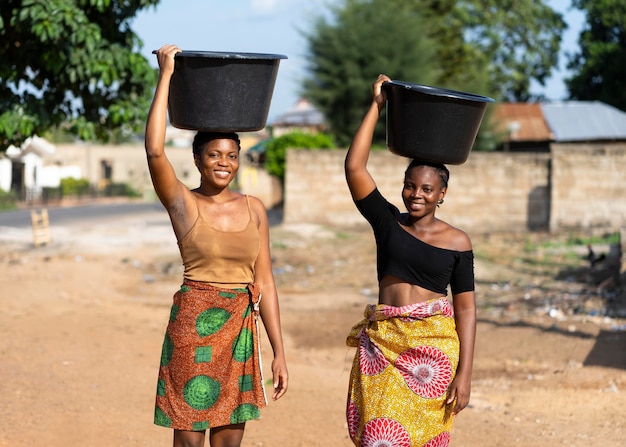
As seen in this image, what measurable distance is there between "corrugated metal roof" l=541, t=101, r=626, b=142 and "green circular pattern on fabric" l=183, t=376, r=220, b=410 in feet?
76.6

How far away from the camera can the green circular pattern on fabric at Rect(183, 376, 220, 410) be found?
3318mm

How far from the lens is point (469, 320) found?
335 centimetres

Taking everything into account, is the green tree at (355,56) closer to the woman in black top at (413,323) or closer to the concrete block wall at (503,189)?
the concrete block wall at (503,189)

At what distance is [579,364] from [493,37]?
102ft

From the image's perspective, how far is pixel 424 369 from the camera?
3.28 metres

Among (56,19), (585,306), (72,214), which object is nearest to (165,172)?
(56,19)

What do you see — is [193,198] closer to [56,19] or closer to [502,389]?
[56,19]

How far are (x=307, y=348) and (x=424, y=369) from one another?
505cm

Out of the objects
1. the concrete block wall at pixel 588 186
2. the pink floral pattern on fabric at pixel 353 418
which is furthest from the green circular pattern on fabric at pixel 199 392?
the concrete block wall at pixel 588 186

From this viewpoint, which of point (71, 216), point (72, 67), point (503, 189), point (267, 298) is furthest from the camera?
point (71, 216)

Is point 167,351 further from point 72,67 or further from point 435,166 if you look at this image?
point 72,67

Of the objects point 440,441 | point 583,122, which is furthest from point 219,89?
point 583,122

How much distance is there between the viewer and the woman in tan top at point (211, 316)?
10.9 feet

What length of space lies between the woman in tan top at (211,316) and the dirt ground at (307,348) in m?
1.66
